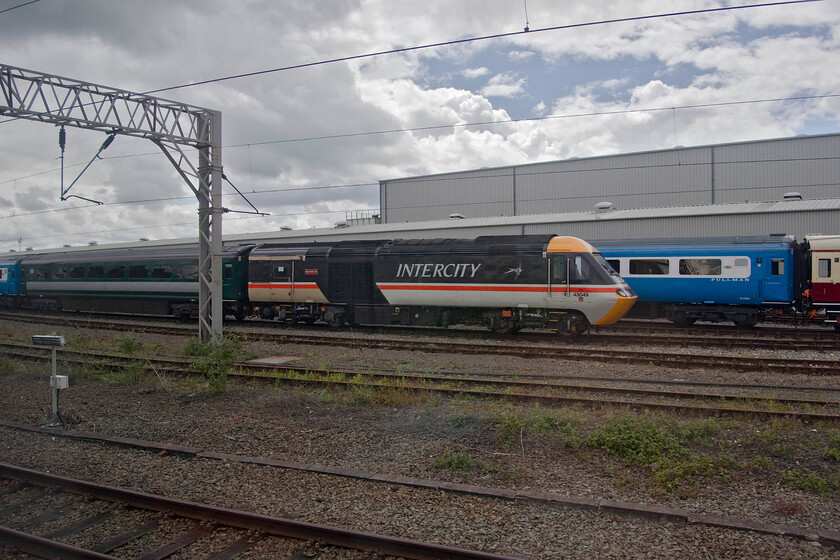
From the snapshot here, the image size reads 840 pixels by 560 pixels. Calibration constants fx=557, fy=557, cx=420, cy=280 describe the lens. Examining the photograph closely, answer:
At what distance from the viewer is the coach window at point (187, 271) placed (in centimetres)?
2181

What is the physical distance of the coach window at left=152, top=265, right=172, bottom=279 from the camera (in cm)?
2269

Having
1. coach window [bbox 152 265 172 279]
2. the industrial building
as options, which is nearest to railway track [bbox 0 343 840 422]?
coach window [bbox 152 265 172 279]

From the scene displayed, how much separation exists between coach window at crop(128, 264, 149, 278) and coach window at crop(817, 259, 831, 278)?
2459 cm

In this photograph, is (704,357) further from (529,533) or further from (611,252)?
(529,533)

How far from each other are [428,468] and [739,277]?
1537 cm

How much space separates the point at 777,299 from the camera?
17328mm

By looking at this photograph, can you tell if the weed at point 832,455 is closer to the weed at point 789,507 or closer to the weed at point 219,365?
the weed at point 789,507

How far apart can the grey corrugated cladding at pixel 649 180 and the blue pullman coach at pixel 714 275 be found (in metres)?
14.0

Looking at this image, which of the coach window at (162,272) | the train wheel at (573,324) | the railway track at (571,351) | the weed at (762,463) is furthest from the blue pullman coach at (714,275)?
the coach window at (162,272)

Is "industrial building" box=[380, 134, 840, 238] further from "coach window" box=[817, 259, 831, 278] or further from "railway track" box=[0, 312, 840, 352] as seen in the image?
"railway track" box=[0, 312, 840, 352]

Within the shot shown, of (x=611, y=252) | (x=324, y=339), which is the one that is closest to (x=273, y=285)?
(x=324, y=339)

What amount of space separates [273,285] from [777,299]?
16.6 m

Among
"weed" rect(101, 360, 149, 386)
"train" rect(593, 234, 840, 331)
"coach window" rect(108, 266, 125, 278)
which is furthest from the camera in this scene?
"coach window" rect(108, 266, 125, 278)

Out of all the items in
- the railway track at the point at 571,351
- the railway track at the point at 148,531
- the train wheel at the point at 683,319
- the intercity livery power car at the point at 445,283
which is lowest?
the railway track at the point at 148,531
